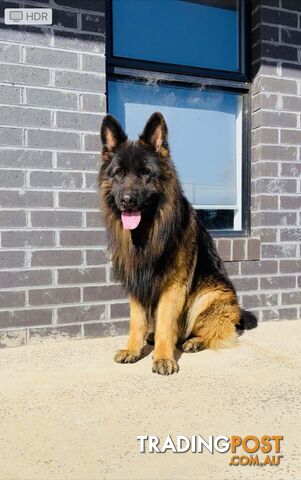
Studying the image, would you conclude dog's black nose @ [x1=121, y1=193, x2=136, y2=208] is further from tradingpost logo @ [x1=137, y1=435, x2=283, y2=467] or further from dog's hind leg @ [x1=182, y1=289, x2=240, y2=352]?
tradingpost logo @ [x1=137, y1=435, x2=283, y2=467]

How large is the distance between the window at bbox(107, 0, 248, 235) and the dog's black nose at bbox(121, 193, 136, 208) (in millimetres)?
1633

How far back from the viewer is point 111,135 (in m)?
3.14

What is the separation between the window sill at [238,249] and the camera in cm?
422

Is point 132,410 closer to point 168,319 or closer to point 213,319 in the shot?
point 168,319

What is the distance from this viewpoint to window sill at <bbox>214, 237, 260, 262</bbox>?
422 cm

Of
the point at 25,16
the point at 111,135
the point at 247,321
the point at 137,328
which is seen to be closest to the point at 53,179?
the point at 111,135

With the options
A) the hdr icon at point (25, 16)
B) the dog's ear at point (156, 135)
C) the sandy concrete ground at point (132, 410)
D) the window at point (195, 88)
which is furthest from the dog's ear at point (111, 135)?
the sandy concrete ground at point (132, 410)

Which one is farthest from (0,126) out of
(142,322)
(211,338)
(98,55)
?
(211,338)

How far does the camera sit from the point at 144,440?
1.86 metres

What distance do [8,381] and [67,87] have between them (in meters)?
2.59

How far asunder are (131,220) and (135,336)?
0.92 meters

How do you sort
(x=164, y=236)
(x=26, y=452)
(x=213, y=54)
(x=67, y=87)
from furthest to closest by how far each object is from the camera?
(x=213, y=54) → (x=67, y=87) → (x=164, y=236) → (x=26, y=452)

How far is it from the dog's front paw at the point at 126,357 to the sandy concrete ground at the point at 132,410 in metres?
0.05

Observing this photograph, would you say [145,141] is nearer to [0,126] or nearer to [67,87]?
[67,87]
